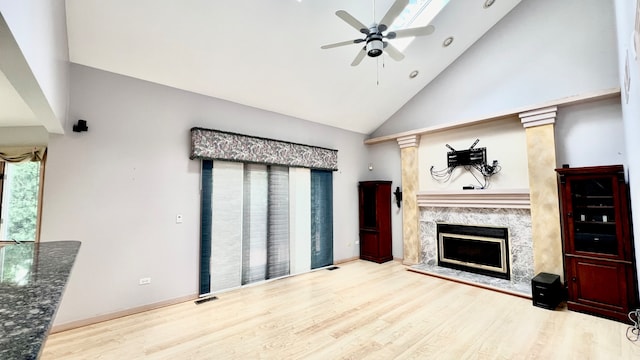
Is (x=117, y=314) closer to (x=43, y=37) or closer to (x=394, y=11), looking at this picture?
(x=43, y=37)

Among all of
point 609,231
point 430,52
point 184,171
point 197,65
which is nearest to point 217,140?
point 184,171

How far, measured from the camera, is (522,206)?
430cm

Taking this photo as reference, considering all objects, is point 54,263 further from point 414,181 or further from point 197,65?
point 414,181

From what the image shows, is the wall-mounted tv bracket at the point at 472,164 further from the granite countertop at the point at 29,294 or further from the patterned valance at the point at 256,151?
the granite countertop at the point at 29,294

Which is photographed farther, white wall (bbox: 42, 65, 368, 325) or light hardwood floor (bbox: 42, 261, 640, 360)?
Result: white wall (bbox: 42, 65, 368, 325)

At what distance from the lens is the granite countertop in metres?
0.63

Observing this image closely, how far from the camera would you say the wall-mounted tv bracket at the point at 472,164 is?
4.67 meters

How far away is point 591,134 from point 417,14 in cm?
293

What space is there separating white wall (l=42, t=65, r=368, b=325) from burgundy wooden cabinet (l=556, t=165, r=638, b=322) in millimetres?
4843

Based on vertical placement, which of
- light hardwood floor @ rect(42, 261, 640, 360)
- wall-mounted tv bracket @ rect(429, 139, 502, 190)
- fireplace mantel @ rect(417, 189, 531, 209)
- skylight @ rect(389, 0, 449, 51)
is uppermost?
skylight @ rect(389, 0, 449, 51)

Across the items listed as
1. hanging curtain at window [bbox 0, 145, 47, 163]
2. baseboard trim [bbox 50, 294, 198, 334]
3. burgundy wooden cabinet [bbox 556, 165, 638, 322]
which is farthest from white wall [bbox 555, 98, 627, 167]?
hanging curtain at window [bbox 0, 145, 47, 163]

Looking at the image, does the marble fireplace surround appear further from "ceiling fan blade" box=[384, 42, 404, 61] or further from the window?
the window

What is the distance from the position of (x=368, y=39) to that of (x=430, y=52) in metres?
2.41

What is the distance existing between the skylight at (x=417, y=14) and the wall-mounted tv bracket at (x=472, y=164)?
82.8 inches
